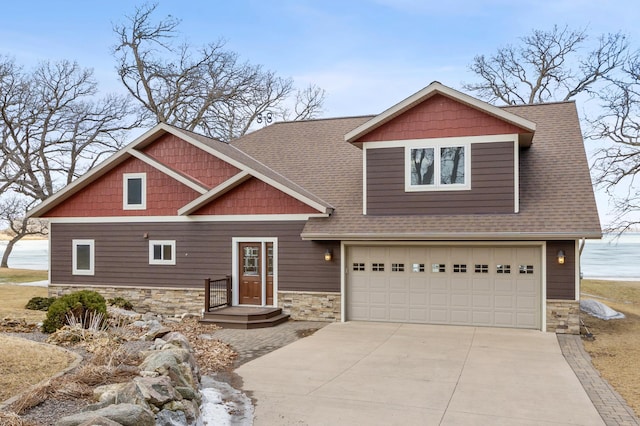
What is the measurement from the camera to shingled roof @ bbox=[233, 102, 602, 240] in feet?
38.0

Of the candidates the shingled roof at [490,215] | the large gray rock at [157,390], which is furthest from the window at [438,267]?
the large gray rock at [157,390]

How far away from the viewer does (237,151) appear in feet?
56.6

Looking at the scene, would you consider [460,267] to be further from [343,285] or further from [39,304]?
[39,304]

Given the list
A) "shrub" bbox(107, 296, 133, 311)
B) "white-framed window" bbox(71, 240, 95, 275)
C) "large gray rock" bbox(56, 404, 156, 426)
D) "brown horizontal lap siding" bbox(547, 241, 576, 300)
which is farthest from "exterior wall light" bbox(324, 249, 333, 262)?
"large gray rock" bbox(56, 404, 156, 426)

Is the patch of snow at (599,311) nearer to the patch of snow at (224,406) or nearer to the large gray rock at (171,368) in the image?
the patch of snow at (224,406)

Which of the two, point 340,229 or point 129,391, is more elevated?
point 340,229

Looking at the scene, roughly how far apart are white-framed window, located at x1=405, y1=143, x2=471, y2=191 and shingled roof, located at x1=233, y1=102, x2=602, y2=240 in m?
0.80

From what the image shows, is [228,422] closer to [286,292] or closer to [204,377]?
[204,377]

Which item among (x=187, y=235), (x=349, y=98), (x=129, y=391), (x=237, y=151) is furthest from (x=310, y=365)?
(x=349, y=98)

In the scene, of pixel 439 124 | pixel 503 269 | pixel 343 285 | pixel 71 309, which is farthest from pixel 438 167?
pixel 71 309

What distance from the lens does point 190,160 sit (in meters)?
15.7

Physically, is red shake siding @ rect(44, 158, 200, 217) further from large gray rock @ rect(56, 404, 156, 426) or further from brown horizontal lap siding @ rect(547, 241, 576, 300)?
large gray rock @ rect(56, 404, 156, 426)

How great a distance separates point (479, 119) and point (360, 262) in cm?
463

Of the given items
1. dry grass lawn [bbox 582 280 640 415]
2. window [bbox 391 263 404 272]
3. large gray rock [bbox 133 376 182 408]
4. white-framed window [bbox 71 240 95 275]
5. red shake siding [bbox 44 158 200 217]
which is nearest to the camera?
large gray rock [bbox 133 376 182 408]
